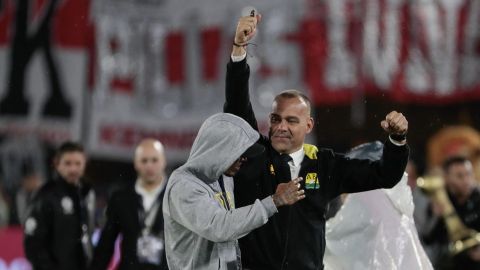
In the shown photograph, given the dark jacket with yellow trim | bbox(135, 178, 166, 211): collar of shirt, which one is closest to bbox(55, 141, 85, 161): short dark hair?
bbox(135, 178, 166, 211): collar of shirt

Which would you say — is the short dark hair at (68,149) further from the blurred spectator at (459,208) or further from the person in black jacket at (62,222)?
the blurred spectator at (459,208)

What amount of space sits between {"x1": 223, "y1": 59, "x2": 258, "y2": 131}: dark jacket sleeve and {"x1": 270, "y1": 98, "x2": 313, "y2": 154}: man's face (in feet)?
0.62

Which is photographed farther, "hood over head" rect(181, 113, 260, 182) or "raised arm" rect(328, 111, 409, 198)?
"raised arm" rect(328, 111, 409, 198)

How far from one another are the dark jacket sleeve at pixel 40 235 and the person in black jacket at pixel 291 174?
2995mm

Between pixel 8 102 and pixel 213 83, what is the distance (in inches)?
108

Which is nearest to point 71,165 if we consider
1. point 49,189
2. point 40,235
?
point 49,189

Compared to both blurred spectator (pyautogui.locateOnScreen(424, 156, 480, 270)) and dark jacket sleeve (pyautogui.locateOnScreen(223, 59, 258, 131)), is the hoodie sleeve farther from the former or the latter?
blurred spectator (pyautogui.locateOnScreen(424, 156, 480, 270))

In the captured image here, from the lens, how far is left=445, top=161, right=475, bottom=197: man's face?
914 cm

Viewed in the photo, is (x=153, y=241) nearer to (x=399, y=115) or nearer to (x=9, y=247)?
(x=399, y=115)

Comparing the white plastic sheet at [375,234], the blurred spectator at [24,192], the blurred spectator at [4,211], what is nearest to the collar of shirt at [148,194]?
the white plastic sheet at [375,234]

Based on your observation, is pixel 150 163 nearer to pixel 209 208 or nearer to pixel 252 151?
pixel 252 151

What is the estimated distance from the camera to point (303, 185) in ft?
19.5

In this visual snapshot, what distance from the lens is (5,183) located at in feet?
45.2

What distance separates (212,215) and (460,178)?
4625 mm
